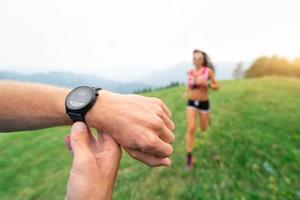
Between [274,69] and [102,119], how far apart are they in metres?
59.3

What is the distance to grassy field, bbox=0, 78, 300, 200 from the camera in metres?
6.74

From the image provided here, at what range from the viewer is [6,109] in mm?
1641

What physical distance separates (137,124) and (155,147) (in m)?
0.12

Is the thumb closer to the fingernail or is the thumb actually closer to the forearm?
the fingernail

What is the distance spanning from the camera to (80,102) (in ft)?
5.24

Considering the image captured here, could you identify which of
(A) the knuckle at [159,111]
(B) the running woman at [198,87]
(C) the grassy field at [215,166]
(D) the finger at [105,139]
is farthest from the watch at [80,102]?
(B) the running woman at [198,87]

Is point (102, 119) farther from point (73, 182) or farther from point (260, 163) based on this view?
point (260, 163)

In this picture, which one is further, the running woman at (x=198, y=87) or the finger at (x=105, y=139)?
the running woman at (x=198, y=87)

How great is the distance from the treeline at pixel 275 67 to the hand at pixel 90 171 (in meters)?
58.3

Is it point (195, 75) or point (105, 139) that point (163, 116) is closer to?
point (105, 139)

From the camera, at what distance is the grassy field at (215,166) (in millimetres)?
6742

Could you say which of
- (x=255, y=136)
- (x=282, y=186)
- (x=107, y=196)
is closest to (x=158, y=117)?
(x=107, y=196)

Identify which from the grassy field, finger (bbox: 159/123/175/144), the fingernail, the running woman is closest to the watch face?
the fingernail

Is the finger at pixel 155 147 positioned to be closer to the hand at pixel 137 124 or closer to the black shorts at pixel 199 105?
the hand at pixel 137 124
